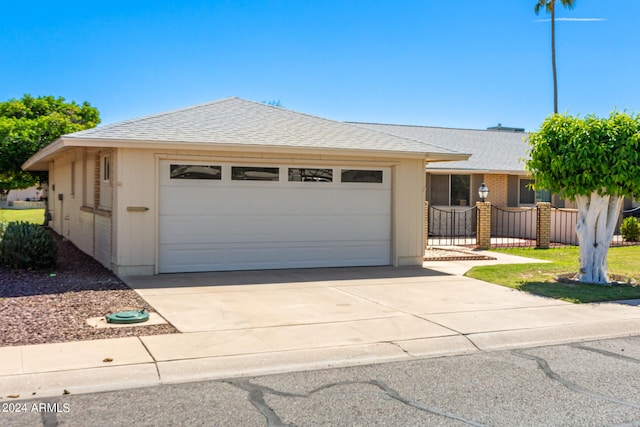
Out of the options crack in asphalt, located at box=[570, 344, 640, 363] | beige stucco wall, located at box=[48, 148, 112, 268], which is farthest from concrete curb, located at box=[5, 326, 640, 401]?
beige stucco wall, located at box=[48, 148, 112, 268]

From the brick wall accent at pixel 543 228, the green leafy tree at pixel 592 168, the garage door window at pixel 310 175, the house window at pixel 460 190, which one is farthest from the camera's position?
the house window at pixel 460 190

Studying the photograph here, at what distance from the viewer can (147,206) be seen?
12.6 m

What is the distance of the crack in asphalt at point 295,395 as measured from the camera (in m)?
5.30

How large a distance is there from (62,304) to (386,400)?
5794 millimetres

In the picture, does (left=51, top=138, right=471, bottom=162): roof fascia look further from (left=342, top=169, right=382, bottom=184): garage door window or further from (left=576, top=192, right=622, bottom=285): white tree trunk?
(left=576, top=192, right=622, bottom=285): white tree trunk

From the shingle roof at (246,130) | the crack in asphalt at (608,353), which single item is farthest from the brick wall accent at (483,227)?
the crack in asphalt at (608,353)

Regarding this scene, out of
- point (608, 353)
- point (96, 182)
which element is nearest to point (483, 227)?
point (96, 182)

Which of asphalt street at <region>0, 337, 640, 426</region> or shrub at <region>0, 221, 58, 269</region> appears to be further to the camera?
shrub at <region>0, 221, 58, 269</region>

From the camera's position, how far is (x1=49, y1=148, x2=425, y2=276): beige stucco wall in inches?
492

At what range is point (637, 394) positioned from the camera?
19.8 ft

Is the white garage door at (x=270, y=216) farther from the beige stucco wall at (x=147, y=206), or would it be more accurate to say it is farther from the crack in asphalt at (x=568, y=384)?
the crack in asphalt at (x=568, y=384)

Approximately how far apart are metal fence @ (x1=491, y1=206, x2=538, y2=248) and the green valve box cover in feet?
49.4

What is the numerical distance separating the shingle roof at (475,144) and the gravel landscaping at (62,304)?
13.5 meters

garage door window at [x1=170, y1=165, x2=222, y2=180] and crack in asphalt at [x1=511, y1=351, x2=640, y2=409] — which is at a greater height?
garage door window at [x1=170, y1=165, x2=222, y2=180]
